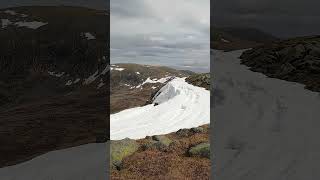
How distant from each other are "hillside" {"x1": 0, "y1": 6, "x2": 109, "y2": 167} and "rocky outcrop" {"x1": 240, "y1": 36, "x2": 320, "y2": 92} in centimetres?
1885

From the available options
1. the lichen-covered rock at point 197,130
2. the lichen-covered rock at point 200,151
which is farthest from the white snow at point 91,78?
the lichen-covered rock at point 200,151

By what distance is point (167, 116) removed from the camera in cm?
3375

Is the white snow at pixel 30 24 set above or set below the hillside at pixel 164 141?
above

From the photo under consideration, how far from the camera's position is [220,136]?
23500 mm

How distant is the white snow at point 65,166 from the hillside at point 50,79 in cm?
265

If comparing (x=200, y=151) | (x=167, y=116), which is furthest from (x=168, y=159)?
(x=167, y=116)

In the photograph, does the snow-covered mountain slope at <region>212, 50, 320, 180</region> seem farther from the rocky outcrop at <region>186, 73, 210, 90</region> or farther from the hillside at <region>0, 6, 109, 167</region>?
the rocky outcrop at <region>186, 73, 210, 90</region>

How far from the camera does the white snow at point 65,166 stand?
19.8m

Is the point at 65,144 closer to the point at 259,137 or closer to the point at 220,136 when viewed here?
the point at 220,136

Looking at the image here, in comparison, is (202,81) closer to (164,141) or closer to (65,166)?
(164,141)

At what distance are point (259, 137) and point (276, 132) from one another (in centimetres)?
122

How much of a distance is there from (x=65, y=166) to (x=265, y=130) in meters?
13.0

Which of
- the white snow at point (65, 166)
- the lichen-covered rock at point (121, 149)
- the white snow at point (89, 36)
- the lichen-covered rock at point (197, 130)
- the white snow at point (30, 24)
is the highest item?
the white snow at point (30, 24)

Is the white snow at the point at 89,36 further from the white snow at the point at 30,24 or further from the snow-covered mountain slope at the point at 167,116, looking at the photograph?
the snow-covered mountain slope at the point at 167,116
